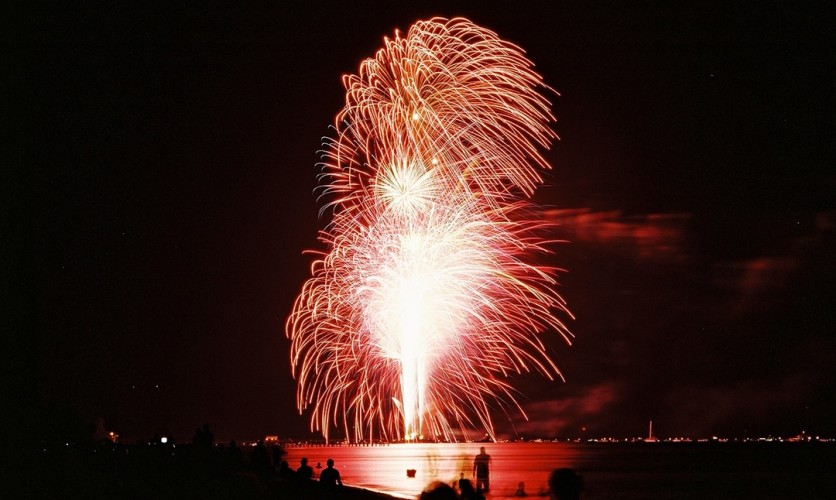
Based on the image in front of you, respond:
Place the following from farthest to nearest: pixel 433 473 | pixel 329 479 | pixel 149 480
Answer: pixel 433 473, pixel 329 479, pixel 149 480

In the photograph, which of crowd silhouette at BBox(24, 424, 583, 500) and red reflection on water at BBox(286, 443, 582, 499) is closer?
crowd silhouette at BBox(24, 424, 583, 500)

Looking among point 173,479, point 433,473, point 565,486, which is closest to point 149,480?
point 173,479

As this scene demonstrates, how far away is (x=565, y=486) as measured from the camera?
512cm

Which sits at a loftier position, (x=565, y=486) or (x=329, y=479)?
Answer: (x=565, y=486)

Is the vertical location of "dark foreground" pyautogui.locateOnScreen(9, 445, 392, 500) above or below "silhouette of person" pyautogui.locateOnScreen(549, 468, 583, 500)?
below

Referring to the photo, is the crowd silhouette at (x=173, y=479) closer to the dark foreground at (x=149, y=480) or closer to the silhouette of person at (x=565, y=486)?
the dark foreground at (x=149, y=480)

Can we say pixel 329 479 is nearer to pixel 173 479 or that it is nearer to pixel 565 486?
pixel 173 479

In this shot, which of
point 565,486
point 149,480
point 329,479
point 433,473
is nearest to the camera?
point 565,486

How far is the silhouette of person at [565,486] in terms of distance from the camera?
16.7 feet

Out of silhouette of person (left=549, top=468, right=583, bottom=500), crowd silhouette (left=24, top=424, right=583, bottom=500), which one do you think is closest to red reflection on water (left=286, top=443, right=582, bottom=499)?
crowd silhouette (left=24, top=424, right=583, bottom=500)

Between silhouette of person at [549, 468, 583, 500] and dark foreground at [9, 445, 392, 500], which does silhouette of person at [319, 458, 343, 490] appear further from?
silhouette of person at [549, 468, 583, 500]

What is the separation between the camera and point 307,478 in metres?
23.0

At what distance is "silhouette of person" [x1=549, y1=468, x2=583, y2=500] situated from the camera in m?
5.09

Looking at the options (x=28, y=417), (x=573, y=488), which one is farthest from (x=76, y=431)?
(x=573, y=488)
